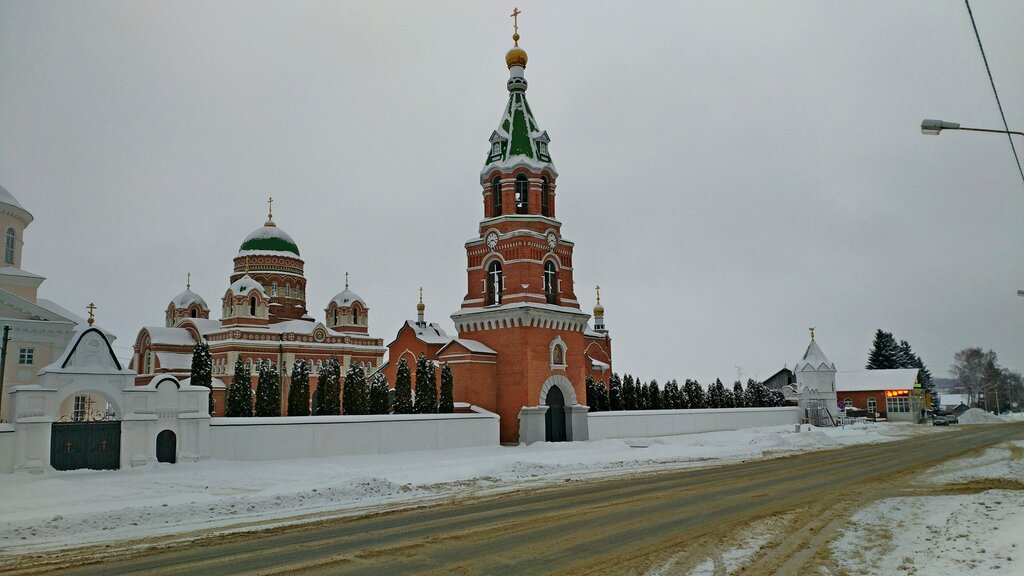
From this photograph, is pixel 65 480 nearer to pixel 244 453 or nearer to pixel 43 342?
pixel 244 453

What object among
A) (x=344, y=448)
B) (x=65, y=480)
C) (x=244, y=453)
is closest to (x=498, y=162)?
(x=344, y=448)

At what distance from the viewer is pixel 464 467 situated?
21547mm

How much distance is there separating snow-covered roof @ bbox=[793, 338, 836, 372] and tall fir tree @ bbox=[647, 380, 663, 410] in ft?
62.0

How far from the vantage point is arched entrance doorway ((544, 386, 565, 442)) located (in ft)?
105

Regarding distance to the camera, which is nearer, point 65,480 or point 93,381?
point 65,480

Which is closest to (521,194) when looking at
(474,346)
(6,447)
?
(474,346)

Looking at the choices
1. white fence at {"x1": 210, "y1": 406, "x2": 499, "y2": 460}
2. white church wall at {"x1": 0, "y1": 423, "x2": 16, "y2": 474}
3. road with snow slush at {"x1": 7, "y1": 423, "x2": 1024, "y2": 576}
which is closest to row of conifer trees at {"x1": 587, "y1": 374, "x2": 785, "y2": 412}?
white fence at {"x1": 210, "y1": 406, "x2": 499, "y2": 460}

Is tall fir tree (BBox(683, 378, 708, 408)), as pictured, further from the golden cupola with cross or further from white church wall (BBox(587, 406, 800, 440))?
the golden cupola with cross

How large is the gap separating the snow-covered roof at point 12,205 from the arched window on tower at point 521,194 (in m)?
22.3

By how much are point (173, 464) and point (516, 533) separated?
1341 cm

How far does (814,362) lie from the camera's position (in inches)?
2144

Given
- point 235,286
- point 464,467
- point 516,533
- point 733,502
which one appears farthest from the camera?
point 235,286

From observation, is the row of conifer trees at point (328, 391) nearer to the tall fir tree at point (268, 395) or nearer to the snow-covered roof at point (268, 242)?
the tall fir tree at point (268, 395)

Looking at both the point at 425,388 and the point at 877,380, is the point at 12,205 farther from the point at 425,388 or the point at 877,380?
the point at 877,380
